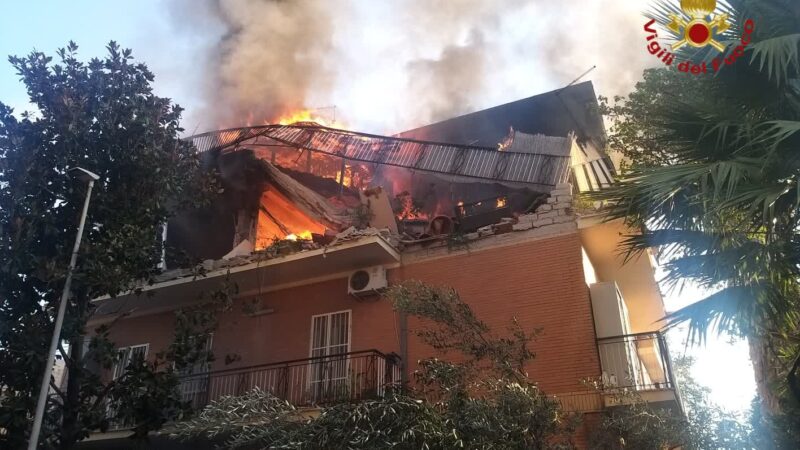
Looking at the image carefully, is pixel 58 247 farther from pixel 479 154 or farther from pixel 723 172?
pixel 723 172

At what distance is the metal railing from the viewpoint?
9117 millimetres

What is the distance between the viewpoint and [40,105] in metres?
9.65

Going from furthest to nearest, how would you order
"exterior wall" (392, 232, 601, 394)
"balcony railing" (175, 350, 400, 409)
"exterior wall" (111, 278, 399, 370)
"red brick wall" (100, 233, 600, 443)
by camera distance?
"exterior wall" (111, 278, 399, 370), "balcony railing" (175, 350, 400, 409), "red brick wall" (100, 233, 600, 443), "exterior wall" (392, 232, 601, 394)

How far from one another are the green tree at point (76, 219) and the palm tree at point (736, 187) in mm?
6885

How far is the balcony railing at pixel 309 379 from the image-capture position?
34.8 ft

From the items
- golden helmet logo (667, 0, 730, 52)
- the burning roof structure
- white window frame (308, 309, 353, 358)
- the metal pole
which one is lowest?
the metal pole

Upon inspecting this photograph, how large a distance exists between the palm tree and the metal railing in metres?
2.01

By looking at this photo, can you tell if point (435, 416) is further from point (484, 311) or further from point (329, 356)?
point (484, 311)

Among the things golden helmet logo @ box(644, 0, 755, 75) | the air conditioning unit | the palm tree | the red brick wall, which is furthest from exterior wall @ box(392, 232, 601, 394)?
golden helmet logo @ box(644, 0, 755, 75)

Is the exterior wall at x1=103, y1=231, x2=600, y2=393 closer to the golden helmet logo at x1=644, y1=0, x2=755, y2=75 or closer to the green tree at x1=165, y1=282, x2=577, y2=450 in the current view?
the green tree at x1=165, y1=282, x2=577, y2=450

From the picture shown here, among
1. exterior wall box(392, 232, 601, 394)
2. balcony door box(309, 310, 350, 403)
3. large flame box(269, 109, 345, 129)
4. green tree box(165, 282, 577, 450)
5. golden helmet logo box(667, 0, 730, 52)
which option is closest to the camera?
green tree box(165, 282, 577, 450)

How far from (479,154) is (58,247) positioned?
7.82 meters

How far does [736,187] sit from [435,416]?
3724 millimetres

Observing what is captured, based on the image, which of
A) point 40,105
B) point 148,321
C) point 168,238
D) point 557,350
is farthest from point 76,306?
point 557,350
